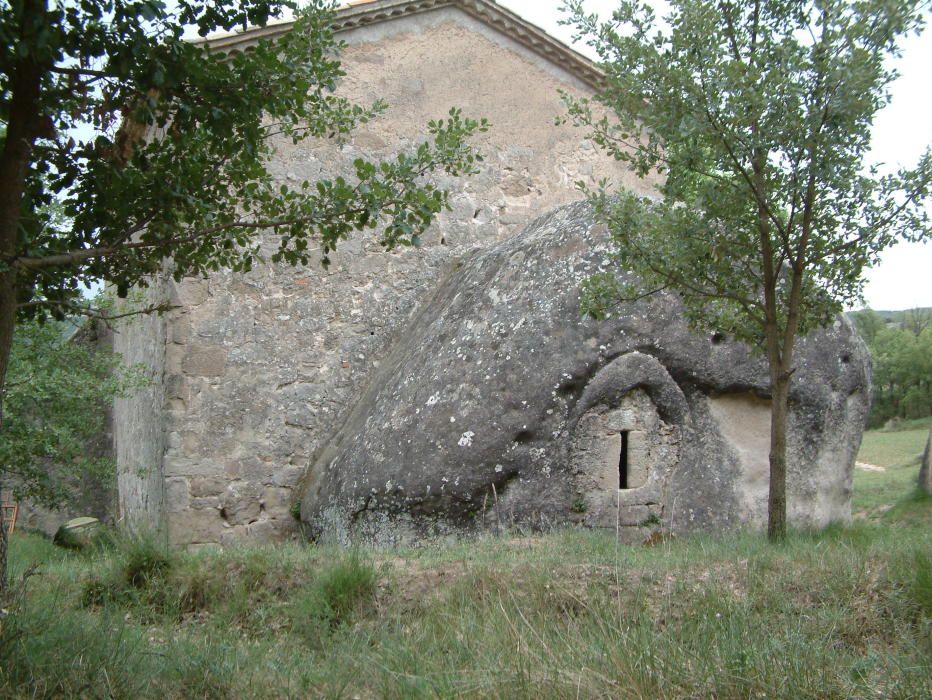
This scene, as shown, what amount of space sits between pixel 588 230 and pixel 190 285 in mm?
3766

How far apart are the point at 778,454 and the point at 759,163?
6.09 ft

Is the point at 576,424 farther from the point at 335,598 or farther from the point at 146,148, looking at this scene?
the point at 146,148

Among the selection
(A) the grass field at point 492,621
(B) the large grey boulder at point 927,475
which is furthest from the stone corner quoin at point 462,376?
(B) the large grey boulder at point 927,475

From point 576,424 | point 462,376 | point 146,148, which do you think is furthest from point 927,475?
point 146,148

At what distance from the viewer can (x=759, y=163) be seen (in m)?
5.49

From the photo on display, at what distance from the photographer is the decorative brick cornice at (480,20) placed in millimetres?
8758

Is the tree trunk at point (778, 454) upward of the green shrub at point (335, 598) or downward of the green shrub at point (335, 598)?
upward

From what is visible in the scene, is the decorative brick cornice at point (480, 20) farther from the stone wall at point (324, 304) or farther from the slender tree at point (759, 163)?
the slender tree at point (759, 163)

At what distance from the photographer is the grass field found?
3207 millimetres

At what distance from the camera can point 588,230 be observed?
24.5 feet

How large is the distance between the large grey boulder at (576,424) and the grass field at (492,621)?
1.90 ft

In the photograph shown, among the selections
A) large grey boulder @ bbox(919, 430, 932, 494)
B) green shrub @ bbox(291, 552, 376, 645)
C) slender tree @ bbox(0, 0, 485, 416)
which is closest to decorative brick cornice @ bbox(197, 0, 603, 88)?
slender tree @ bbox(0, 0, 485, 416)

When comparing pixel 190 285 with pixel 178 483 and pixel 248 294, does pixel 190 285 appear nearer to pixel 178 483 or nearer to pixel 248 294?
pixel 248 294

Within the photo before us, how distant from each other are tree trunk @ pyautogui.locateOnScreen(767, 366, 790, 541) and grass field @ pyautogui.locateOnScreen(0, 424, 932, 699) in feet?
0.54
